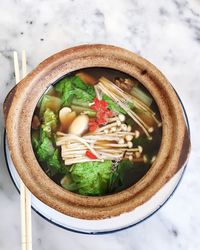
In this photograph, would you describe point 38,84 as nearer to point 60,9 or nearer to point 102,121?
point 102,121

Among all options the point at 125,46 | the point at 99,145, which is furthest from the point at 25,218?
the point at 125,46

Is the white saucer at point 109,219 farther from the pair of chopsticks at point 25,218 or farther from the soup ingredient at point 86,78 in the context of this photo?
the soup ingredient at point 86,78

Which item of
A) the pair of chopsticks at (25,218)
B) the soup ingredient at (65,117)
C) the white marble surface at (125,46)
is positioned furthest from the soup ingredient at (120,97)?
the pair of chopsticks at (25,218)

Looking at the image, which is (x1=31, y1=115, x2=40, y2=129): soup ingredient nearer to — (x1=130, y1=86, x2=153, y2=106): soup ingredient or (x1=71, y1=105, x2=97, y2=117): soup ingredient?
(x1=71, y1=105, x2=97, y2=117): soup ingredient

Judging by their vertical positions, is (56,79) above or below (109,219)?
above

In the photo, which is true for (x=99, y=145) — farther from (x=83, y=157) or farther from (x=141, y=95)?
(x=141, y=95)

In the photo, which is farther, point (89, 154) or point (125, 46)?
point (125, 46)
